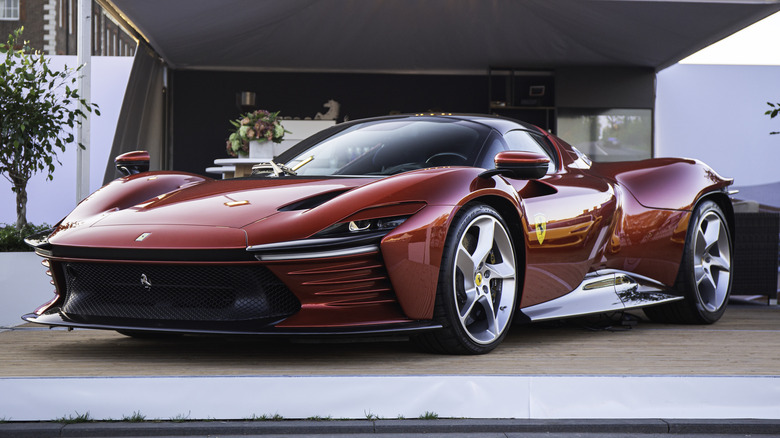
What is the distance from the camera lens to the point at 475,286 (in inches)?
128

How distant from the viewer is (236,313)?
2.84 metres

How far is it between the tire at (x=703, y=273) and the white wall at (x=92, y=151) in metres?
7.83

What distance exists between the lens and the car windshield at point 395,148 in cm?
356

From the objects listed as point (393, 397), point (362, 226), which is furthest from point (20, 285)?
point (393, 397)

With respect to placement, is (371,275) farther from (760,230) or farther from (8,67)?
(760,230)

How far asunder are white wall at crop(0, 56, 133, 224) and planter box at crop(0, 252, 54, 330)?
6.12 m

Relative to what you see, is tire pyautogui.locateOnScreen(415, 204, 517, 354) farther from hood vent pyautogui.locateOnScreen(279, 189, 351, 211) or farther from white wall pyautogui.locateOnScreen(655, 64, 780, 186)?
white wall pyautogui.locateOnScreen(655, 64, 780, 186)

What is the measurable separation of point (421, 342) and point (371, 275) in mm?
458

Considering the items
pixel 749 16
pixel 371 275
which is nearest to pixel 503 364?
pixel 371 275

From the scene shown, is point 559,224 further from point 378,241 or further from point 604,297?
point 378,241

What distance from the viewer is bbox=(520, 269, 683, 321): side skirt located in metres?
3.67

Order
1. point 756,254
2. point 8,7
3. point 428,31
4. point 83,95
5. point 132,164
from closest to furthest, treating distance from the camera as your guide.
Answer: point 132,164, point 756,254, point 83,95, point 428,31, point 8,7

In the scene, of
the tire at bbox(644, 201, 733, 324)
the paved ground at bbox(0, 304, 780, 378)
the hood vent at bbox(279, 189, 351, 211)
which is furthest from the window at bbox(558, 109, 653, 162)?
the hood vent at bbox(279, 189, 351, 211)

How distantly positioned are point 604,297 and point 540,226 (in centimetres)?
60
